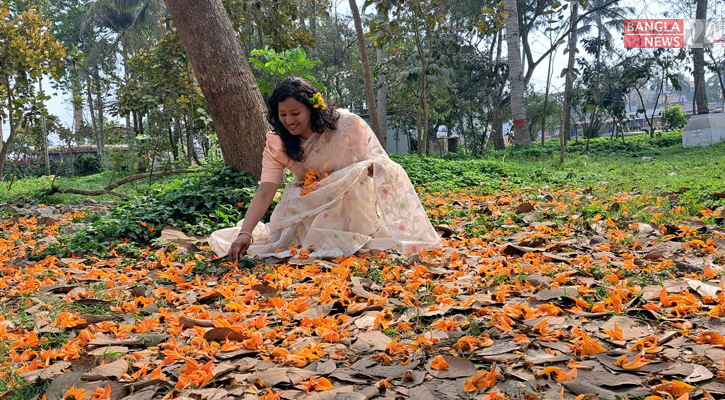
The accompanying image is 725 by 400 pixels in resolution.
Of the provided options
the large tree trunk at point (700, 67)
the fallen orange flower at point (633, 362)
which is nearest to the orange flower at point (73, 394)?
the fallen orange flower at point (633, 362)

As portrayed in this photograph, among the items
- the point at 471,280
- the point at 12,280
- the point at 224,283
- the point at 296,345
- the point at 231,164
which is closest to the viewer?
the point at 296,345

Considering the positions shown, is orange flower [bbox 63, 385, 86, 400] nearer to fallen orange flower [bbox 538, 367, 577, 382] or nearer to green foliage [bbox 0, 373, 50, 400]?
green foliage [bbox 0, 373, 50, 400]

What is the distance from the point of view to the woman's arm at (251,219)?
354 centimetres

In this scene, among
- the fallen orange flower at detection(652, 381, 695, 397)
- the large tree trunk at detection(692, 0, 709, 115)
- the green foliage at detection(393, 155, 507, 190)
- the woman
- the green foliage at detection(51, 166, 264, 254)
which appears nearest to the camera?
the fallen orange flower at detection(652, 381, 695, 397)

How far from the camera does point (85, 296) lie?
285 centimetres

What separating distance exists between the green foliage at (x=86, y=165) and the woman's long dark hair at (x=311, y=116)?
18.0 metres

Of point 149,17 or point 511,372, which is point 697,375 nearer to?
point 511,372

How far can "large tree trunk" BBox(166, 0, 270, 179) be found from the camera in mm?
5461

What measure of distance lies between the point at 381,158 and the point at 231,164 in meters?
2.33

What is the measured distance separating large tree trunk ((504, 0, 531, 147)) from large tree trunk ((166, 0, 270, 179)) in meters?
8.72

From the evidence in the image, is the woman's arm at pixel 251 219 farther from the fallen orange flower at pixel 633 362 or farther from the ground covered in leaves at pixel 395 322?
the fallen orange flower at pixel 633 362

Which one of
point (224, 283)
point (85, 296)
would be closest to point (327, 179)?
point (224, 283)

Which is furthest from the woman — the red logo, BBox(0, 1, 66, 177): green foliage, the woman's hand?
the red logo

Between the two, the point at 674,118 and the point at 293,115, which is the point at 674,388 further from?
the point at 674,118
